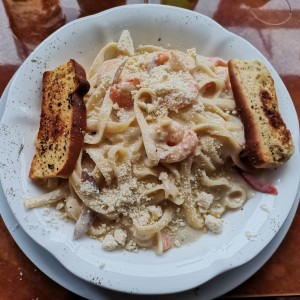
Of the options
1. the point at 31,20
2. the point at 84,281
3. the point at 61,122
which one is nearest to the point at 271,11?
the point at 31,20

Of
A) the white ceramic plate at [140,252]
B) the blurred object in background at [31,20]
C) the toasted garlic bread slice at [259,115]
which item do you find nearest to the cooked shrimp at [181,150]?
the toasted garlic bread slice at [259,115]

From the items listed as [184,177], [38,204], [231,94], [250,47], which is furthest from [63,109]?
[250,47]

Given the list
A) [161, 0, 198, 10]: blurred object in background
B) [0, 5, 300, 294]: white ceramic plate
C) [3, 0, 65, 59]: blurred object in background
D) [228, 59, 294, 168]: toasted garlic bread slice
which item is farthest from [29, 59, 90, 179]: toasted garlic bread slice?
[161, 0, 198, 10]: blurred object in background

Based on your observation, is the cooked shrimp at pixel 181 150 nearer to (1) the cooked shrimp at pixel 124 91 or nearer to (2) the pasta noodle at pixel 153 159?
(2) the pasta noodle at pixel 153 159

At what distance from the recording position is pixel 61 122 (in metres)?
2.55

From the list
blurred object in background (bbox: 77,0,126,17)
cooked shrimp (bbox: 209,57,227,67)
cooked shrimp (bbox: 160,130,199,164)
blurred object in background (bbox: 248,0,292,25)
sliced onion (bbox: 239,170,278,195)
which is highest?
blurred object in background (bbox: 77,0,126,17)

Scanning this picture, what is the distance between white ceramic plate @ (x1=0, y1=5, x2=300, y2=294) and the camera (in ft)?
7.65

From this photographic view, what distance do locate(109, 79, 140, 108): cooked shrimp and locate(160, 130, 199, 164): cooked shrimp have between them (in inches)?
14.2

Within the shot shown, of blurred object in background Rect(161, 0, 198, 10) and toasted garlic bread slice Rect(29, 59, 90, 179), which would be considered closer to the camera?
toasted garlic bread slice Rect(29, 59, 90, 179)

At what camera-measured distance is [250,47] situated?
2945 millimetres

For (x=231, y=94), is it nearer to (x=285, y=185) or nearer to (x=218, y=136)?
(x=218, y=136)

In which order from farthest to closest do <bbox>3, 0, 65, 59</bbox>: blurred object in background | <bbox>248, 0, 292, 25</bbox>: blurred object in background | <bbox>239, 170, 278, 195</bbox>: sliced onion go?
<bbox>248, 0, 292, 25</bbox>: blurred object in background
<bbox>3, 0, 65, 59</bbox>: blurred object in background
<bbox>239, 170, 278, 195</bbox>: sliced onion

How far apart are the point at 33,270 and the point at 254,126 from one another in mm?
1319

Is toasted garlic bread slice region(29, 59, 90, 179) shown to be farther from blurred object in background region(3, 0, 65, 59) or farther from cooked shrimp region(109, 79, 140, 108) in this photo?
blurred object in background region(3, 0, 65, 59)
